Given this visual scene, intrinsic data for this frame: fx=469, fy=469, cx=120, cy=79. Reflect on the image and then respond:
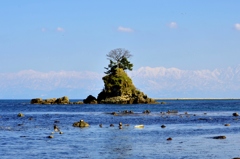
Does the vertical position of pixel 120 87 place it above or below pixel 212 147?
above

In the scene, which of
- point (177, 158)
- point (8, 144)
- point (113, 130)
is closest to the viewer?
point (177, 158)

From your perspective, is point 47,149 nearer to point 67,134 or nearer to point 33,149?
point 33,149

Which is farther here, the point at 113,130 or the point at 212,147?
the point at 113,130

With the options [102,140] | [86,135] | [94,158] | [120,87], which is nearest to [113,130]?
[86,135]

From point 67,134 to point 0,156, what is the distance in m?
22.1

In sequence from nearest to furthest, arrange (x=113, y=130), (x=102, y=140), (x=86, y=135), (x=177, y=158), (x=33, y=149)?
(x=177, y=158) → (x=33, y=149) → (x=102, y=140) → (x=86, y=135) → (x=113, y=130)

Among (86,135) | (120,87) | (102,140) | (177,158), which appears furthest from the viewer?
(120,87)

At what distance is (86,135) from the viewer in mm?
64562

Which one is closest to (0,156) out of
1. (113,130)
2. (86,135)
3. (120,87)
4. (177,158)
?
(177,158)

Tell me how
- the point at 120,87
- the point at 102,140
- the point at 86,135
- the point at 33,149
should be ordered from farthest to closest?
1. the point at 120,87
2. the point at 86,135
3. the point at 102,140
4. the point at 33,149

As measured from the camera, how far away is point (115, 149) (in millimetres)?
50000

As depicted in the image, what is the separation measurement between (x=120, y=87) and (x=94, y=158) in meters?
155

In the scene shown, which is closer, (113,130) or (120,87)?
(113,130)

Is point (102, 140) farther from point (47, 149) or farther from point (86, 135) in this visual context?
point (47, 149)
